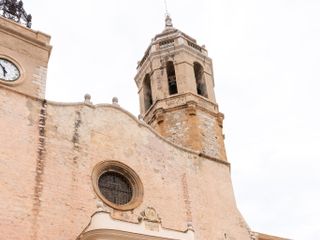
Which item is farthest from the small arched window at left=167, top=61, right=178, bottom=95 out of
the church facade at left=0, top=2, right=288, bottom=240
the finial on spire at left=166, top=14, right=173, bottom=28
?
the finial on spire at left=166, top=14, right=173, bottom=28

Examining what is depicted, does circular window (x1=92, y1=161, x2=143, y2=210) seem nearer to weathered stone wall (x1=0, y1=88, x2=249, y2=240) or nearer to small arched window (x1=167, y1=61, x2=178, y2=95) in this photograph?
weathered stone wall (x1=0, y1=88, x2=249, y2=240)

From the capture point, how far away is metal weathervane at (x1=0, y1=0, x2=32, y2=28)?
62.0 feet

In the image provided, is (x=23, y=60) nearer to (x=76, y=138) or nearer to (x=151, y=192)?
(x=76, y=138)

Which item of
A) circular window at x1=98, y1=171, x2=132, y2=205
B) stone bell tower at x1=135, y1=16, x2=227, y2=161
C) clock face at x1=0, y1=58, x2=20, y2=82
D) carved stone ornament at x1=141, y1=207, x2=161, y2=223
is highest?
stone bell tower at x1=135, y1=16, x2=227, y2=161

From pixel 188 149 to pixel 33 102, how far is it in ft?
20.0

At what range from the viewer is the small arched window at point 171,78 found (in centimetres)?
2143

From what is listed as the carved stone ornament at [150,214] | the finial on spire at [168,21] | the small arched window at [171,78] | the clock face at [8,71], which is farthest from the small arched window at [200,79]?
the clock face at [8,71]

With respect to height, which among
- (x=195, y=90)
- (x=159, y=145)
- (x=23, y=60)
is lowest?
(x=159, y=145)

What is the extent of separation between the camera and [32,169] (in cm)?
1341

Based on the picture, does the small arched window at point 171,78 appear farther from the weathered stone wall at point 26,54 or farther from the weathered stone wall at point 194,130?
the weathered stone wall at point 26,54

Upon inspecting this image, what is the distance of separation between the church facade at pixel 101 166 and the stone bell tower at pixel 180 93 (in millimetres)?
59

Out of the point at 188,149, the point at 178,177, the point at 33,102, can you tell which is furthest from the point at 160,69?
the point at 33,102

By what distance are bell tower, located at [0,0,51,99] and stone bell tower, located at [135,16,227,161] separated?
581 centimetres

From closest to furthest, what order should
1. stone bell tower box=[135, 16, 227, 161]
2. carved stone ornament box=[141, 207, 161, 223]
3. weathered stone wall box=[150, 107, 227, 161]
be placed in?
carved stone ornament box=[141, 207, 161, 223]
weathered stone wall box=[150, 107, 227, 161]
stone bell tower box=[135, 16, 227, 161]
